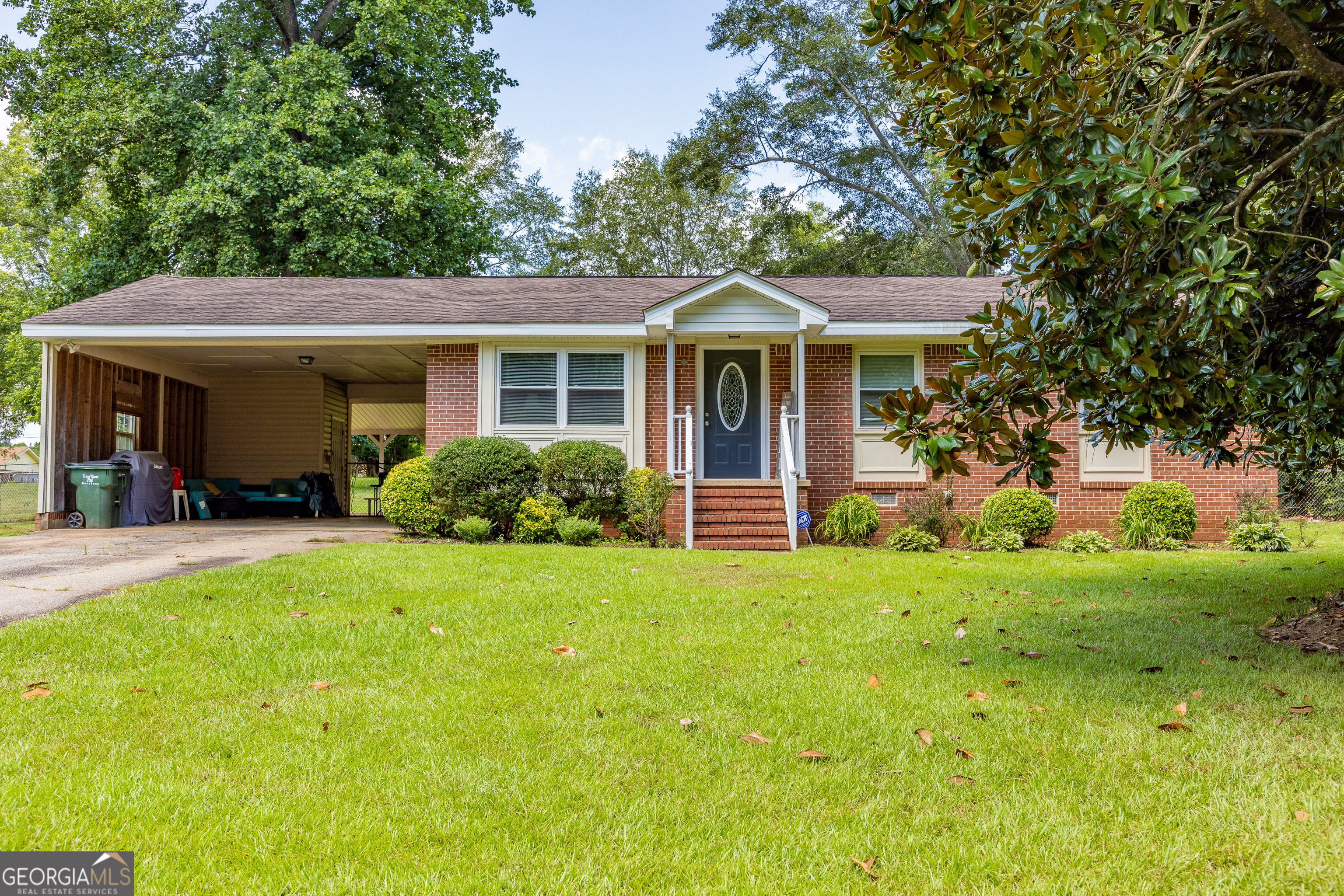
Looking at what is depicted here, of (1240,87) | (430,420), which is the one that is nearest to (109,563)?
(430,420)

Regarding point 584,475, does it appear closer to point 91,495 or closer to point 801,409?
point 801,409

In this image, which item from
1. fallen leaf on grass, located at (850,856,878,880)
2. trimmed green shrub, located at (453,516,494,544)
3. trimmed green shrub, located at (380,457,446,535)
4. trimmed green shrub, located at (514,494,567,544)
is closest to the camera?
fallen leaf on grass, located at (850,856,878,880)

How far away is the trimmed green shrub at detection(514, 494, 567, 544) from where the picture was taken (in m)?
10.8

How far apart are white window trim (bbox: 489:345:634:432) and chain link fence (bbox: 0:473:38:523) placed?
9.27 meters

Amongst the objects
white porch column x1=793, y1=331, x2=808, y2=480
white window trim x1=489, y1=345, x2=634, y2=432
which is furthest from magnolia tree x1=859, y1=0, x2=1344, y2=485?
white window trim x1=489, y1=345, x2=634, y2=432

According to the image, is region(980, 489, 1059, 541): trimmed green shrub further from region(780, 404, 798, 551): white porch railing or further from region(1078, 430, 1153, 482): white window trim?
region(780, 404, 798, 551): white porch railing

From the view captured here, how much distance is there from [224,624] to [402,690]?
195 cm

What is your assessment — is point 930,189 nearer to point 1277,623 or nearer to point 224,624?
point 1277,623

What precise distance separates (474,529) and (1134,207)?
8554 mm

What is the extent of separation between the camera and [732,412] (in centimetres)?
1308

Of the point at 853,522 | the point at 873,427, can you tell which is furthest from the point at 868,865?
the point at 873,427

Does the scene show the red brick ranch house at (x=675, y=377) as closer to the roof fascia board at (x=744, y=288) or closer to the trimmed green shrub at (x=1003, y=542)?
the roof fascia board at (x=744, y=288)

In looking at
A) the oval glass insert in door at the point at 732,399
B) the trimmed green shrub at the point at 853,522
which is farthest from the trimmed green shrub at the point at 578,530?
the trimmed green shrub at the point at 853,522

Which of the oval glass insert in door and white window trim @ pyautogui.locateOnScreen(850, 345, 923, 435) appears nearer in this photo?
white window trim @ pyautogui.locateOnScreen(850, 345, 923, 435)
